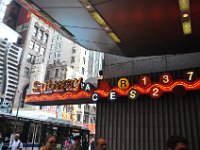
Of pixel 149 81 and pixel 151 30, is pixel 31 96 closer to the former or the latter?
pixel 149 81

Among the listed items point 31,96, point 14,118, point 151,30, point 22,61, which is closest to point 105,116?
point 151,30

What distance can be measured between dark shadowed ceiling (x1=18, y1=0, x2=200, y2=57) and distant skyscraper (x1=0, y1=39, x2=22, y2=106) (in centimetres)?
4104

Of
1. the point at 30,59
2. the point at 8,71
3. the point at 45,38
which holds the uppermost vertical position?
the point at 45,38

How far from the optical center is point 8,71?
47.5m

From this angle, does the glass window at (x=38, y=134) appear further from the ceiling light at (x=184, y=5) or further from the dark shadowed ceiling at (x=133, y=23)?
the ceiling light at (x=184, y=5)

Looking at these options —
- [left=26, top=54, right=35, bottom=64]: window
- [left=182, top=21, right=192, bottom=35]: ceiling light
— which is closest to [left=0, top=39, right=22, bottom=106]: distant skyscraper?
[left=26, top=54, right=35, bottom=64]: window

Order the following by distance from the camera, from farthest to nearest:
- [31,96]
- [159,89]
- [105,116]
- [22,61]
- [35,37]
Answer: [35,37] → [22,61] → [31,96] → [105,116] → [159,89]

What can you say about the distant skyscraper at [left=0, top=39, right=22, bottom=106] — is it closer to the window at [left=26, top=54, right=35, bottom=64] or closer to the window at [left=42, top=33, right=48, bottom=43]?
the window at [left=26, top=54, right=35, bottom=64]

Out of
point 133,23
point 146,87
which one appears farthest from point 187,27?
point 146,87

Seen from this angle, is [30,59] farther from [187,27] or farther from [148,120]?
[187,27]

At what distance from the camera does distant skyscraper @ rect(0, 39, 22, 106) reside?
153 feet

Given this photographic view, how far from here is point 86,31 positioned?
8.52 meters

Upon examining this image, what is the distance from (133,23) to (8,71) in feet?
148

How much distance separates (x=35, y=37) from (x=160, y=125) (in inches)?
2095
